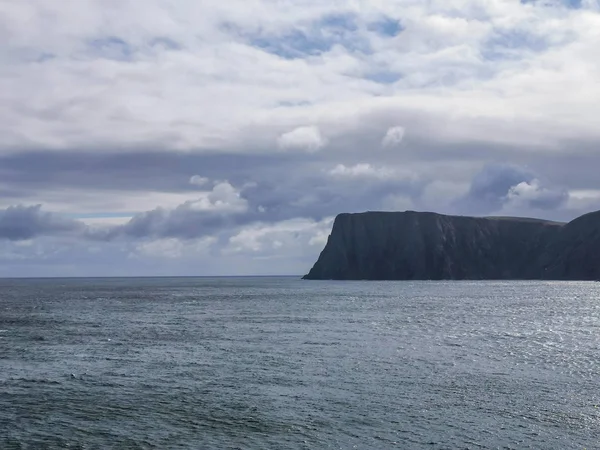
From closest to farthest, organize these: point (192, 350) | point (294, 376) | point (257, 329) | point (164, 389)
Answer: point (164, 389), point (294, 376), point (192, 350), point (257, 329)

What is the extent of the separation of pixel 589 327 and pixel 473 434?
2657 inches

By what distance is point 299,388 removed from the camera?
155 feet

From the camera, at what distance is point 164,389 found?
46781mm

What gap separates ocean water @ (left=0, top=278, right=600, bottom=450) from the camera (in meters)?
35.1

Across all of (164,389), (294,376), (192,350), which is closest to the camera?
(164,389)

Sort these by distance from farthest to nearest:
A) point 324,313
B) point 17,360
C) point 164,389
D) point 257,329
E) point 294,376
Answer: point 324,313 < point 257,329 < point 17,360 < point 294,376 < point 164,389

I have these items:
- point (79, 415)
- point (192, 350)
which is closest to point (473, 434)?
point (79, 415)

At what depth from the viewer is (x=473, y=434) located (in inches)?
1387

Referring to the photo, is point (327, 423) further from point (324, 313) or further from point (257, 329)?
point (324, 313)

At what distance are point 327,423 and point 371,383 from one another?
1231 cm

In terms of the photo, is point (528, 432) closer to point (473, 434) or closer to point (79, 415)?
point (473, 434)

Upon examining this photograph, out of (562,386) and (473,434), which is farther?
(562,386)

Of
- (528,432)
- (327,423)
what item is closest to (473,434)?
(528,432)

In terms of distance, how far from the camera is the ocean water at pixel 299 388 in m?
35.1
